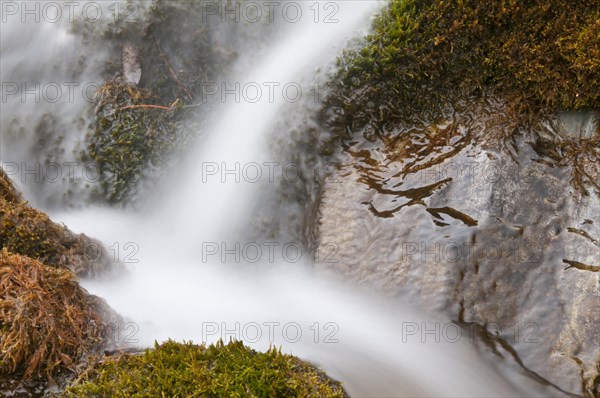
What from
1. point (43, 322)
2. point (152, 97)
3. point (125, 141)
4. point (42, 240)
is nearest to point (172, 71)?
point (152, 97)

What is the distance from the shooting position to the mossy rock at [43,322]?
3164 millimetres

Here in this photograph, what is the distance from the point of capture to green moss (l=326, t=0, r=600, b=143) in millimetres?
4418

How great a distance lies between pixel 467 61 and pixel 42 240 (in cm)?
395

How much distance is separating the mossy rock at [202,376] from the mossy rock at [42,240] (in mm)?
1328

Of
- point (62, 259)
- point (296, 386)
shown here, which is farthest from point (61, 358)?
point (296, 386)

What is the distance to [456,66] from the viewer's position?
4.82 meters

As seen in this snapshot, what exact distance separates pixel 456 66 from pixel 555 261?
6.38 feet

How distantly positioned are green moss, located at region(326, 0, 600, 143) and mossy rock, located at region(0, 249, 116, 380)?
2754 mm

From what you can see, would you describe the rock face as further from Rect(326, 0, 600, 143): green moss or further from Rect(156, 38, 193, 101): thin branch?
Rect(156, 38, 193, 101): thin branch

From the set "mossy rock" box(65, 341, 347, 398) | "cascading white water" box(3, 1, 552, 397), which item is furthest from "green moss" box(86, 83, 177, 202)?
"mossy rock" box(65, 341, 347, 398)

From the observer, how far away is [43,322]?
3.32 m

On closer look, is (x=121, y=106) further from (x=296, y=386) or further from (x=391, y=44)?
(x=296, y=386)

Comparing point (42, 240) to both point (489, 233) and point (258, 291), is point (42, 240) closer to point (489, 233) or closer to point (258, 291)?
point (258, 291)

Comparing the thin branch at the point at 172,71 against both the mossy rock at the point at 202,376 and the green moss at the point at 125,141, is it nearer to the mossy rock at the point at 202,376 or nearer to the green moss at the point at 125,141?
the green moss at the point at 125,141
